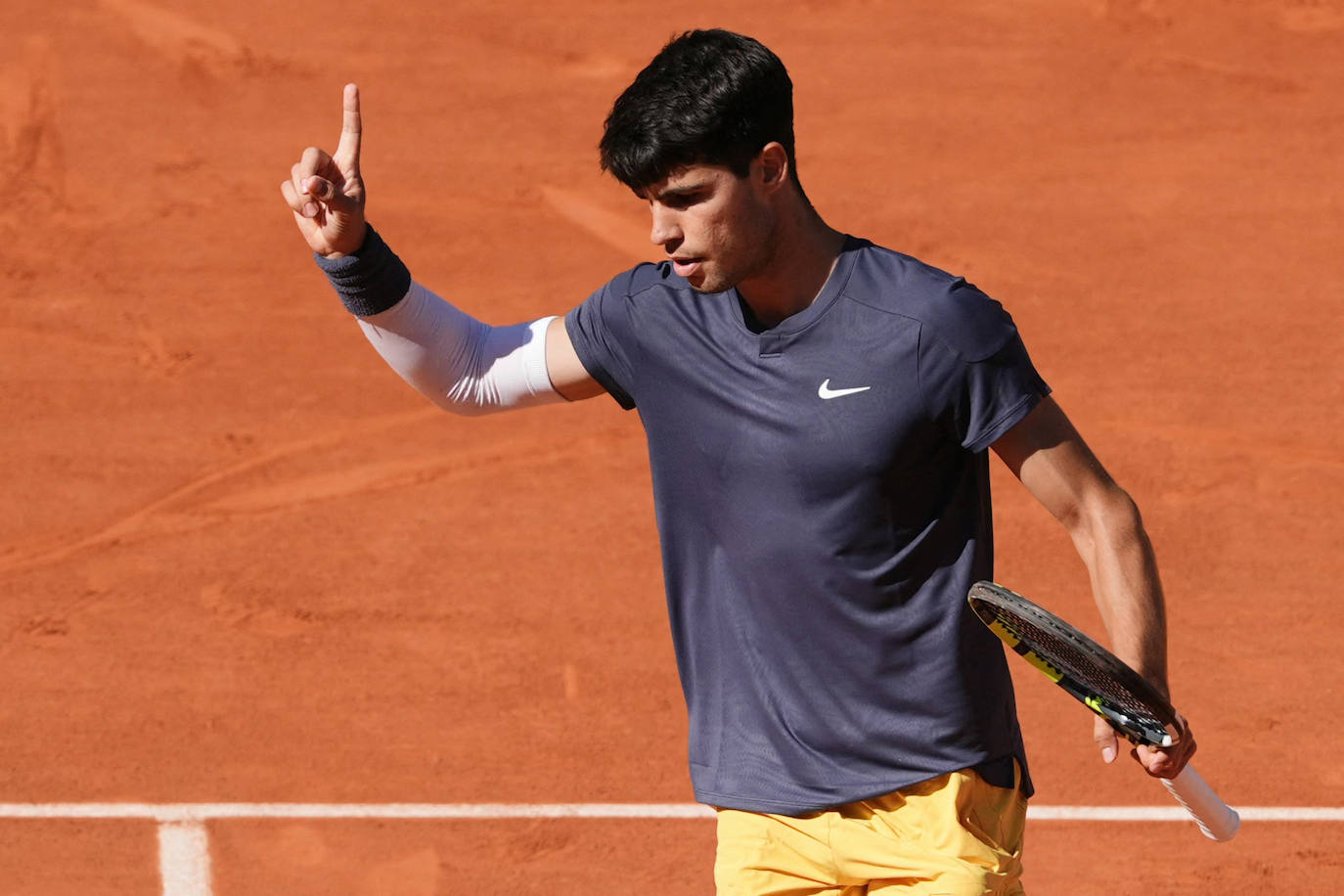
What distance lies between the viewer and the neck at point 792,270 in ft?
11.7

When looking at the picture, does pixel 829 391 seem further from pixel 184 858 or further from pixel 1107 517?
A: pixel 184 858

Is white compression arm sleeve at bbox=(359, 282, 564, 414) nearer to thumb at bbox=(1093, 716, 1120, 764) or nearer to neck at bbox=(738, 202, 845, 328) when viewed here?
neck at bbox=(738, 202, 845, 328)

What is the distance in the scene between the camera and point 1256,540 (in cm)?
749

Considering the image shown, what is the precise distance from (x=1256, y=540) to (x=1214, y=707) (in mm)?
969

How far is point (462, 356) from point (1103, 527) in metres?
1.43

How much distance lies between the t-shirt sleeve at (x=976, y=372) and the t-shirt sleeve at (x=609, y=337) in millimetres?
674

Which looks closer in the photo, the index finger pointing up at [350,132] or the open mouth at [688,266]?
the open mouth at [688,266]

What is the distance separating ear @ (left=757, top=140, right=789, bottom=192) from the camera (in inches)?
139

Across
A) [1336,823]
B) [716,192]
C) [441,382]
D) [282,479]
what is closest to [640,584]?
[282,479]

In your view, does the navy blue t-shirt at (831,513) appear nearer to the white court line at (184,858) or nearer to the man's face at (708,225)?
the man's face at (708,225)

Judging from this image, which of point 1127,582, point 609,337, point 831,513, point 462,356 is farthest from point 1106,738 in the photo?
point 462,356

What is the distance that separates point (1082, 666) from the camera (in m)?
3.50

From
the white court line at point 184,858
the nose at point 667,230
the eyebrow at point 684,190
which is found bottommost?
the white court line at point 184,858

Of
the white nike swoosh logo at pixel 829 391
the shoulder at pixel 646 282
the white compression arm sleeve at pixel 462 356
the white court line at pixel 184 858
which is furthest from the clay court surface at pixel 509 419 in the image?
the white nike swoosh logo at pixel 829 391
